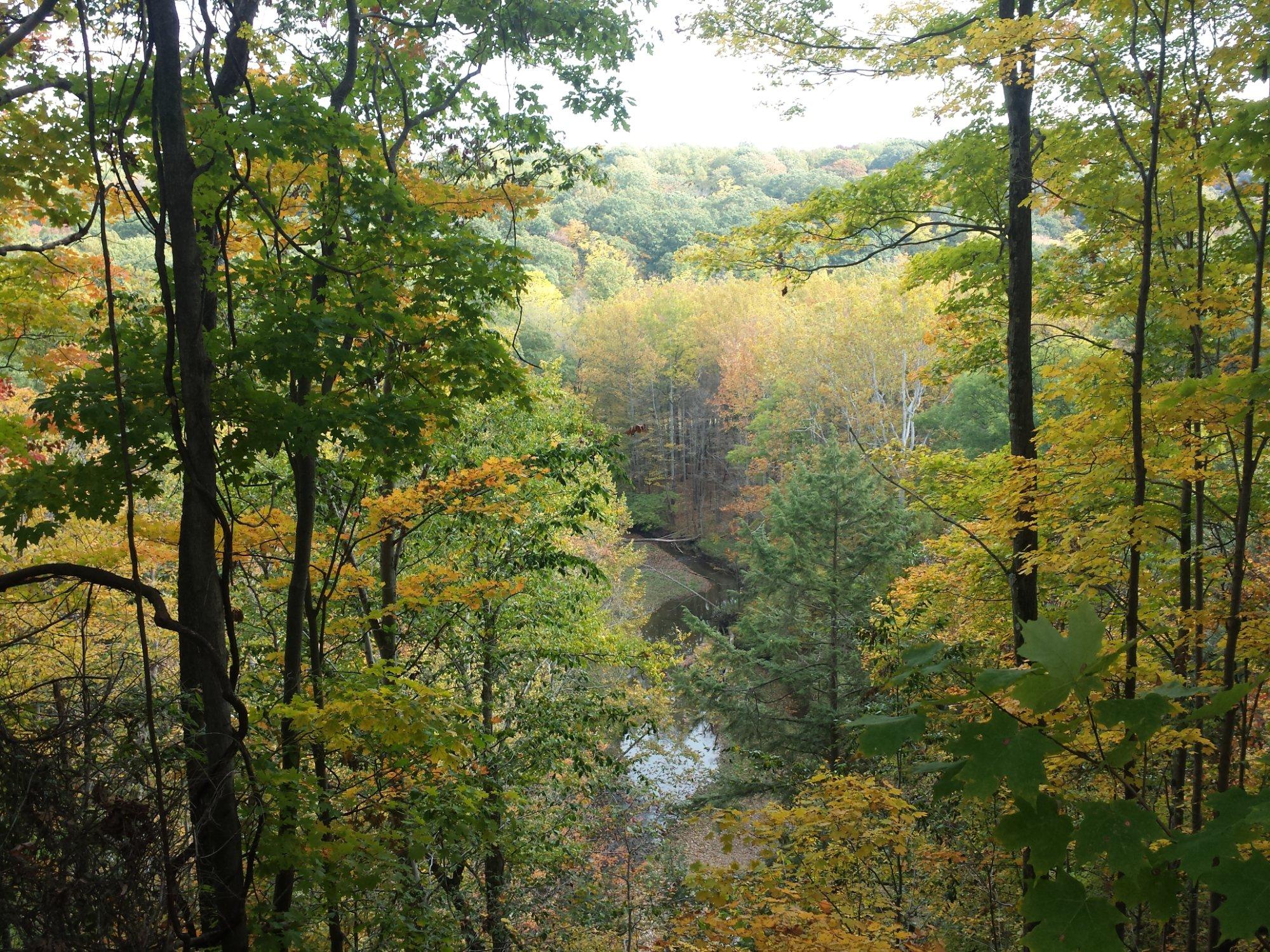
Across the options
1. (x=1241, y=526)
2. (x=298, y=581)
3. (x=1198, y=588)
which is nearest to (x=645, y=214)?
(x=298, y=581)

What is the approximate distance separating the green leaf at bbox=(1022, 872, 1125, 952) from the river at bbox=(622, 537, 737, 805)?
322 inches

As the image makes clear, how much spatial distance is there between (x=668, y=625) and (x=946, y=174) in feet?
66.9

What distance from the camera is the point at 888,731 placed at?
1156mm

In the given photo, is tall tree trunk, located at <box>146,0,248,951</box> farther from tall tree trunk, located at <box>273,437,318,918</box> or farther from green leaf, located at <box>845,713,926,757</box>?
green leaf, located at <box>845,713,926,757</box>

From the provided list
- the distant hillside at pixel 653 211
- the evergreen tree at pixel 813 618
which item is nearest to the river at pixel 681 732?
the evergreen tree at pixel 813 618

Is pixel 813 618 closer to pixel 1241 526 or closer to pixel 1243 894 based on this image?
pixel 1241 526

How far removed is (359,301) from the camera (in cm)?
492

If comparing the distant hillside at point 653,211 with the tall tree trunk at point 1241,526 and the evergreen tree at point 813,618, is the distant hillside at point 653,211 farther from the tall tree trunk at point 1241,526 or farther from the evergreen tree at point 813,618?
the tall tree trunk at point 1241,526

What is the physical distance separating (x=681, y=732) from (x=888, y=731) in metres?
20.6

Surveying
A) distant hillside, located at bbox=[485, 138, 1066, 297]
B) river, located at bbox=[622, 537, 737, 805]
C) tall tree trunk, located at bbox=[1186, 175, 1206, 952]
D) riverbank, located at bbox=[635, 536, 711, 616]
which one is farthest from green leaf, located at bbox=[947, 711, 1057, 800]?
distant hillside, located at bbox=[485, 138, 1066, 297]

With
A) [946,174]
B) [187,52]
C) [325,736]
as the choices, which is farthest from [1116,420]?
[187,52]

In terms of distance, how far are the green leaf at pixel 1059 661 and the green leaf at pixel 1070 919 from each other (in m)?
0.29

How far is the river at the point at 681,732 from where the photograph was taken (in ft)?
48.0

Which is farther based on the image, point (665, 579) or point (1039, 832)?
point (665, 579)
